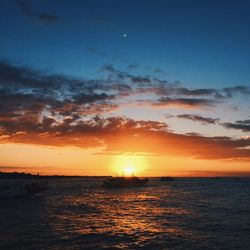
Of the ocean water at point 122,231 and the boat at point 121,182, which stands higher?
the boat at point 121,182

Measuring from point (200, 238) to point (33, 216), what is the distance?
84.6 feet

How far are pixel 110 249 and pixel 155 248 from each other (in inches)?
153

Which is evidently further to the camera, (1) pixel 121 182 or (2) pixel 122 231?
(1) pixel 121 182

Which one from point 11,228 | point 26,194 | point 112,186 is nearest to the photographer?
point 11,228

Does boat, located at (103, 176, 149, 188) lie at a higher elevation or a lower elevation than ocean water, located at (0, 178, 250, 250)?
higher

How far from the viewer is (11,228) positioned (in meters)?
37.8

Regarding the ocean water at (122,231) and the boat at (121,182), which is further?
the boat at (121,182)

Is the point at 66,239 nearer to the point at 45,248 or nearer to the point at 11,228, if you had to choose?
the point at 45,248

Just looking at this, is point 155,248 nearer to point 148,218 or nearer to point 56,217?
point 148,218

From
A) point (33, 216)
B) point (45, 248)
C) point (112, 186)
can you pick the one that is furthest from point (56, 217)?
point (112, 186)

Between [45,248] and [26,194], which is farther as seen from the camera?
[26,194]

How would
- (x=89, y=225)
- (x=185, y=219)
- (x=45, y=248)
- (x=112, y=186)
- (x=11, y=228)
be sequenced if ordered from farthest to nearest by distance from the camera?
(x=112, y=186) → (x=185, y=219) → (x=89, y=225) → (x=11, y=228) → (x=45, y=248)

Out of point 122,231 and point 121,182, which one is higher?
point 121,182

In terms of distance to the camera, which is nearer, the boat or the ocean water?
the ocean water
